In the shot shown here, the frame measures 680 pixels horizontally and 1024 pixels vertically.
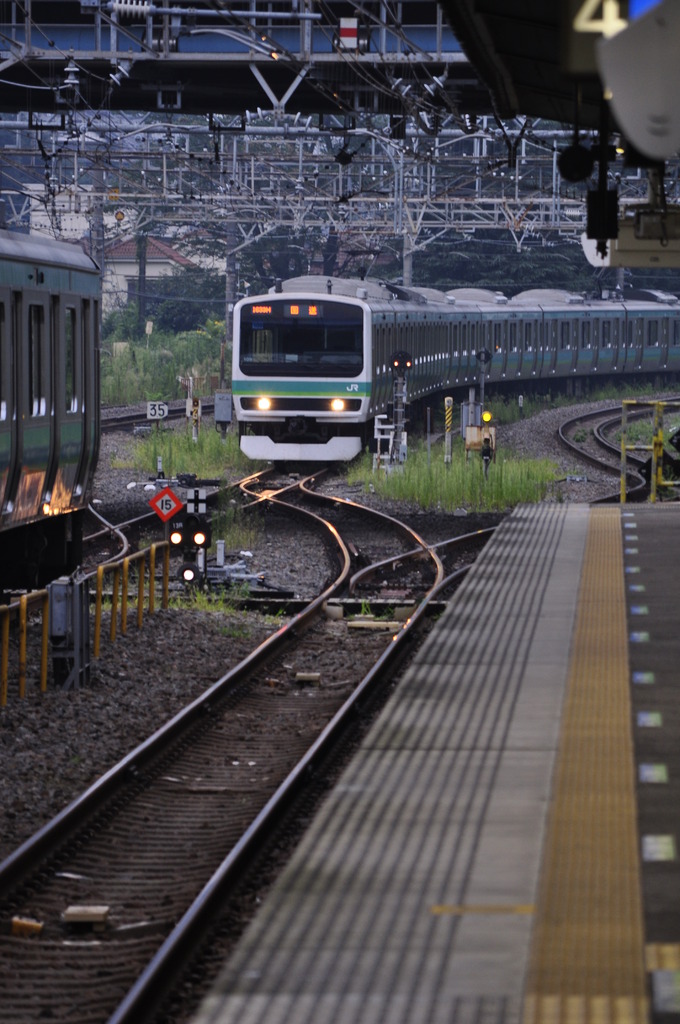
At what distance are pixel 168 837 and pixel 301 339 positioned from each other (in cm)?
1823

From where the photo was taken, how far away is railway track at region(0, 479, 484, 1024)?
5688mm

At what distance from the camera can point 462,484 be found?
862 inches

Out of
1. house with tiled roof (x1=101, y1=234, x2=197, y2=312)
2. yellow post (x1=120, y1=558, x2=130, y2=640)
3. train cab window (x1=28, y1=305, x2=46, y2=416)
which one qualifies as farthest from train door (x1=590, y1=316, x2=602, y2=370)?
train cab window (x1=28, y1=305, x2=46, y2=416)

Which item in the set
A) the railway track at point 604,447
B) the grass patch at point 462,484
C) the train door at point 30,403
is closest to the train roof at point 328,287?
the grass patch at point 462,484

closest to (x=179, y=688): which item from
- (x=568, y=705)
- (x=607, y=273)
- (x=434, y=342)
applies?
(x=568, y=705)

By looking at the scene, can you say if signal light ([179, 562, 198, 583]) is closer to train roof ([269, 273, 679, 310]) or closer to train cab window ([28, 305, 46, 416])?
train cab window ([28, 305, 46, 416])

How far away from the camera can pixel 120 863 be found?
7160mm

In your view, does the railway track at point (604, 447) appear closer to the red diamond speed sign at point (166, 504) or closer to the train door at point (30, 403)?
the red diamond speed sign at point (166, 504)

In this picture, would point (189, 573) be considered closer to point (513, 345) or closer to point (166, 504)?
point (166, 504)

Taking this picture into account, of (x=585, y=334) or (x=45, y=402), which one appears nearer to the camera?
(x=45, y=402)

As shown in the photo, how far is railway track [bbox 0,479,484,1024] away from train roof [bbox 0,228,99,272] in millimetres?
3059

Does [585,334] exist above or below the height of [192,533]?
above

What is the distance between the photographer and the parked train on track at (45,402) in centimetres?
1081

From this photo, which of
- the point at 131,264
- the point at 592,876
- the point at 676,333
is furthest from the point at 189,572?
the point at 131,264
